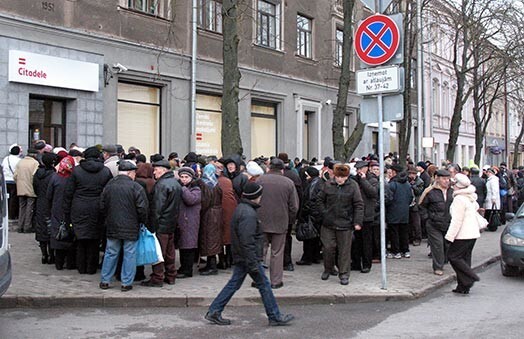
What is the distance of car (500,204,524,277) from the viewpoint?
10062 mm

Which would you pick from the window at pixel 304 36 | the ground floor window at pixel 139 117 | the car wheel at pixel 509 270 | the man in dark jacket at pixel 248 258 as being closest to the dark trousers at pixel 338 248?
the man in dark jacket at pixel 248 258

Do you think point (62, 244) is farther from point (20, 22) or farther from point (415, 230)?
point (415, 230)

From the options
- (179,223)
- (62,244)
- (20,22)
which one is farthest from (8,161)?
(179,223)

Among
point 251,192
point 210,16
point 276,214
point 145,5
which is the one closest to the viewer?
point 251,192

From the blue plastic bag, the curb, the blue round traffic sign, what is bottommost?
the curb

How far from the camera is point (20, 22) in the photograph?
1397cm

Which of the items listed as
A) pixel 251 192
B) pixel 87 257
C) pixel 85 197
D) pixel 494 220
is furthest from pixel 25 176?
pixel 494 220

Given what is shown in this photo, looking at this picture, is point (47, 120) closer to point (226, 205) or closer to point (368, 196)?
point (226, 205)

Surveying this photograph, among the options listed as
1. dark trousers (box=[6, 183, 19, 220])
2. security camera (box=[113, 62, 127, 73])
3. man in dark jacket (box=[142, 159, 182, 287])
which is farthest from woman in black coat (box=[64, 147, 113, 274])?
security camera (box=[113, 62, 127, 73])

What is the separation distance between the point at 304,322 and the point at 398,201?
5103 mm

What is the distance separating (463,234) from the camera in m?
8.96

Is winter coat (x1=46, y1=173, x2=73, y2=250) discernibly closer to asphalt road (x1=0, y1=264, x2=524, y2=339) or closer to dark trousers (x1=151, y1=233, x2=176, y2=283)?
dark trousers (x1=151, y1=233, x2=176, y2=283)

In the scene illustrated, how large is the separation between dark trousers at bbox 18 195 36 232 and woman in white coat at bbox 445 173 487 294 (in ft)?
28.1

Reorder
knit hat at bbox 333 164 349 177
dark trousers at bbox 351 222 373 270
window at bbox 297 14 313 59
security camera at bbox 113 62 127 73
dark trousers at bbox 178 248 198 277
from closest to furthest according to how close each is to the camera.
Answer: knit hat at bbox 333 164 349 177, dark trousers at bbox 178 248 198 277, dark trousers at bbox 351 222 373 270, security camera at bbox 113 62 127 73, window at bbox 297 14 313 59
